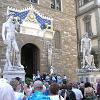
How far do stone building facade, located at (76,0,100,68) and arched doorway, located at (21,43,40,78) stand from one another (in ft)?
28.4

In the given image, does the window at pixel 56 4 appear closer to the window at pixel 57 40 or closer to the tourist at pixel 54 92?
the window at pixel 57 40

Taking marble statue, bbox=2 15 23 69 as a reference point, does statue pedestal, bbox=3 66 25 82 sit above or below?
below

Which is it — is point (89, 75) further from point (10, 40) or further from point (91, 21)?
point (91, 21)

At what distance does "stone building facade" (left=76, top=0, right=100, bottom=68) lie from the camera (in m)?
27.5

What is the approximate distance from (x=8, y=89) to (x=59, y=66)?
16.7 meters

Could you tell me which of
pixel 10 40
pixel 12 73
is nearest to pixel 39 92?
pixel 12 73

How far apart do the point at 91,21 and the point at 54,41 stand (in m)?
9.95

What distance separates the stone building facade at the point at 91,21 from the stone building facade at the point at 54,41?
20.6 ft

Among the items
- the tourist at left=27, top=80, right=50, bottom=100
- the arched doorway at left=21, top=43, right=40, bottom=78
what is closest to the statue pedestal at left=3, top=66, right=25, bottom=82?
the arched doorway at left=21, top=43, right=40, bottom=78

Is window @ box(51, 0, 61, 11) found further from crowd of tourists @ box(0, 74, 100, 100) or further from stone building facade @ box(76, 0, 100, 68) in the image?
crowd of tourists @ box(0, 74, 100, 100)

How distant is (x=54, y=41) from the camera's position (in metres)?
20.0

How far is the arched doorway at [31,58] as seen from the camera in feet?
62.6

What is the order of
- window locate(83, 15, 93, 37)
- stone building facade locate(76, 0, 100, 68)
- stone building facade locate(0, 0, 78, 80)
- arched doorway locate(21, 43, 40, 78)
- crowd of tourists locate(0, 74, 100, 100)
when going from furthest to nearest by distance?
1. window locate(83, 15, 93, 37)
2. stone building facade locate(76, 0, 100, 68)
3. arched doorway locate(21, 43, 40, 78)
4. stone building facade locate(0, 0, 78, 80)
5. crowd of tourists locate(0, 74, 100, 100)

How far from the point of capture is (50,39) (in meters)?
19.6
